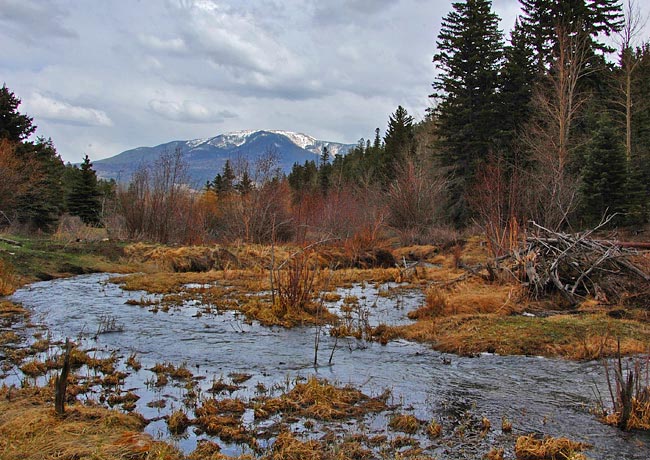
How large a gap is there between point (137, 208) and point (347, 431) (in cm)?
2635

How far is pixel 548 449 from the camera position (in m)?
4.78

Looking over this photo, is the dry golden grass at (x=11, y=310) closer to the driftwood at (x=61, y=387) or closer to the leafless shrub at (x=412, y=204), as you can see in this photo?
the driftwood at (x=61, y=387)

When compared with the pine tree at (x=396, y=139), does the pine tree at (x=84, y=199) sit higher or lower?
lower

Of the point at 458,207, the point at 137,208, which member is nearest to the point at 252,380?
the point at 137,208

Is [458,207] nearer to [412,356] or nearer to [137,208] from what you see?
[137,208]

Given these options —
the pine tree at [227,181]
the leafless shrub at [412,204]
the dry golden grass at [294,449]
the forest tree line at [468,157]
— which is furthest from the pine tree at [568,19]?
the dry golden grass at [294,449]

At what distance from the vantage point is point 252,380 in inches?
279

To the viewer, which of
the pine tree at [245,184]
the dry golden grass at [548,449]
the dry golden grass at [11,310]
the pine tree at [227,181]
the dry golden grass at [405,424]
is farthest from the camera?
the pine tree at [227,181]

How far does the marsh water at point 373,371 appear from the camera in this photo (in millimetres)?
5371

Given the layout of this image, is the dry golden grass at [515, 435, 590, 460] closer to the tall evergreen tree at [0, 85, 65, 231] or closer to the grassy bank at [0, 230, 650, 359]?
the grassy bank at [0, 230, 650, 359]

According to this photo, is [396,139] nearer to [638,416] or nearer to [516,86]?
[516,86]

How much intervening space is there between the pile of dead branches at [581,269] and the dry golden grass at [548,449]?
7.53 meters

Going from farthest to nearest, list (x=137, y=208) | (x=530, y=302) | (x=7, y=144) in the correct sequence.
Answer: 1. (x=7, y=144)
2. (x=137, y=208)
3. (x=530, y=302)

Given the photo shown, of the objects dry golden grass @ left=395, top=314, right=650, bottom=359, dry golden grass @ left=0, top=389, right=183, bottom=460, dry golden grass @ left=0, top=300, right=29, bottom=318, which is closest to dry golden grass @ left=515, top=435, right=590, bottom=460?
dry golden grass @ left=0, top=389, right=183, bottom=460
